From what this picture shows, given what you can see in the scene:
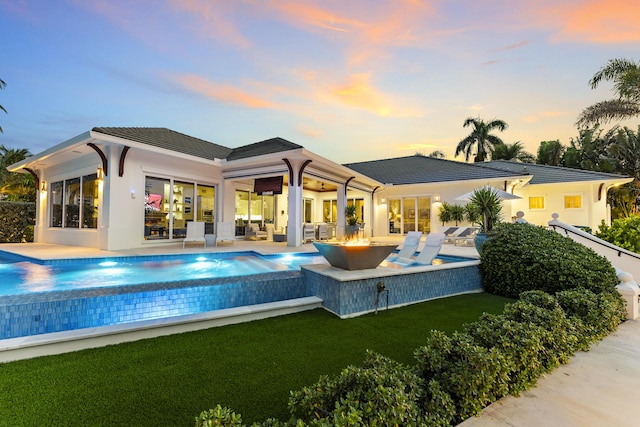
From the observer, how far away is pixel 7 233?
47.8ft

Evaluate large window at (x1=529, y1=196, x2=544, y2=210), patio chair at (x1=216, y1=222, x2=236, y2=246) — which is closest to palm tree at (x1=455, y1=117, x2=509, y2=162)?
large window at (x1=529, y1=196, x2=544, y2=210)

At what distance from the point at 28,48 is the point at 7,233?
334 inches

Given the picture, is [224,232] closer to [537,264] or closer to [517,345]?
[537,264]

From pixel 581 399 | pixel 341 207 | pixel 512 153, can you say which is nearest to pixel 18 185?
pixel 341 207

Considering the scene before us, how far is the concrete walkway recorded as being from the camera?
2.26 meters

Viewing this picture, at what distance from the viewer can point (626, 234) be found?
26.4 feet

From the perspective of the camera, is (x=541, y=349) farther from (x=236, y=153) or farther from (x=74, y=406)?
(x=236, y=153)

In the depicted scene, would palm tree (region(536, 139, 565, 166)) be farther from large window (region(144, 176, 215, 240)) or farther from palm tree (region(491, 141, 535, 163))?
large window (region(144, 176, 215, 240))

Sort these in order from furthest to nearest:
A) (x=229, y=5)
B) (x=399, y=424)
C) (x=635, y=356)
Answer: (x=229, y=5), (x=635, y=356), (x=399, y=424)

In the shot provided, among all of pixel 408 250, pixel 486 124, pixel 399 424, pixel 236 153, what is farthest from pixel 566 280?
pixel 486 124

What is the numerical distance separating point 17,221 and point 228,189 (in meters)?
10.5

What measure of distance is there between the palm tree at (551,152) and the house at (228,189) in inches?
494

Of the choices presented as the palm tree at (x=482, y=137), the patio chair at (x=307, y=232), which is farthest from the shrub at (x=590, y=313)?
the palm tree at (x=482, y=137)

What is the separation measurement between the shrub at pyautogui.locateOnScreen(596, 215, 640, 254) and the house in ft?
23.4
